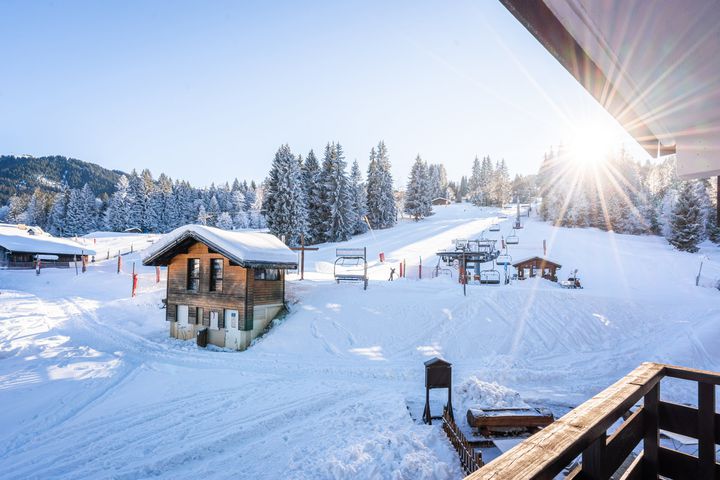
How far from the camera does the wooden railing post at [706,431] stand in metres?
2.60

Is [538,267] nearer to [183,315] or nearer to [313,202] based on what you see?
[183,315]

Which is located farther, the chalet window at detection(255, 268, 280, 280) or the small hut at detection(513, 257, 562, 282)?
the small hut at detection(513, 257, 562, 282)

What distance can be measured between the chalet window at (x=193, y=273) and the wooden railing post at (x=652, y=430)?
1970 cm

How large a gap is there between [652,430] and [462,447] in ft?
19.4

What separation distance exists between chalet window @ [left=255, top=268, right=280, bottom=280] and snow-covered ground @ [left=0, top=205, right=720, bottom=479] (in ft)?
7.01

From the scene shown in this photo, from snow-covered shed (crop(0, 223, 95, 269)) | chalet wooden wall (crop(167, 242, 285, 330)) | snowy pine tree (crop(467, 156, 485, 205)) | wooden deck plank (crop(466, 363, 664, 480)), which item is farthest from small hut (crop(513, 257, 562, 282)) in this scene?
snowy pine tree (crop(467, 156, 485, 205))

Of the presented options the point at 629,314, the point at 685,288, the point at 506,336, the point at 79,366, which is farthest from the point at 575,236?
the point at 79,366

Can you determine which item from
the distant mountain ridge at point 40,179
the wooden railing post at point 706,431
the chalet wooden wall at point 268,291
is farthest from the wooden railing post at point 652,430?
the distant mountain ridge at point 40,179

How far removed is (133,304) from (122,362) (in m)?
12.0

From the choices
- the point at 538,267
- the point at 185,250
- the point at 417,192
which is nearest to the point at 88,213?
the point at 417,192

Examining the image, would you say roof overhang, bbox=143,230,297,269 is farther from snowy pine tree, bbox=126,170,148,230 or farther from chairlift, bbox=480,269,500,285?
snowy pine tree, bbox=126,170,148,230

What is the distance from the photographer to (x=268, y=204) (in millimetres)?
48688

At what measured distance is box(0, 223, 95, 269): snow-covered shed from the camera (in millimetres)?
41500

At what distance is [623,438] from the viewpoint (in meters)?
2.19
